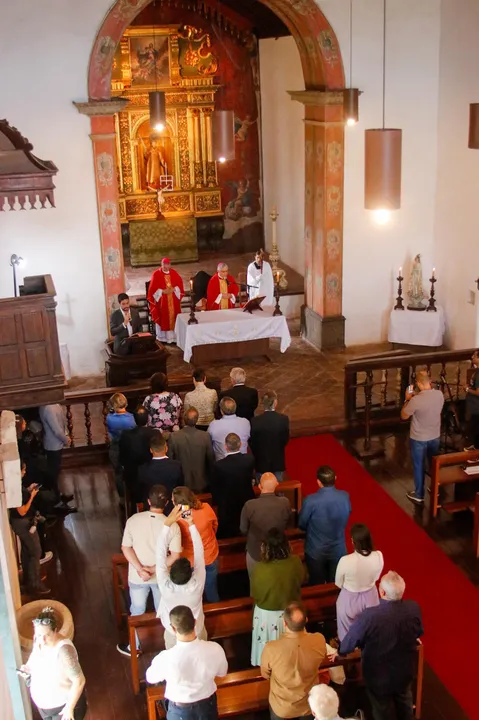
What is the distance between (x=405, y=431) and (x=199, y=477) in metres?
3.84

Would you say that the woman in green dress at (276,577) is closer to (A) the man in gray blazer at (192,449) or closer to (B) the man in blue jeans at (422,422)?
(A) the man in gray blazer at (192,449)

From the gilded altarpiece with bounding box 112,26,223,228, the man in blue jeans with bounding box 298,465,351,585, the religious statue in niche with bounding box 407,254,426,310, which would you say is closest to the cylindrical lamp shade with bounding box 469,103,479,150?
the man in blue jeans with bounding box 298,465,351,585

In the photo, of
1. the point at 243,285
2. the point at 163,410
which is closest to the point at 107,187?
the point at 243,285

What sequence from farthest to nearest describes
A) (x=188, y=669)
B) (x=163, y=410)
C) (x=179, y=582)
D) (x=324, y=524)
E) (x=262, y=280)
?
(x=262, y=280), (x=163, y=410), (x=324, y=524), (x=179, y=582), (x=188, y=669)

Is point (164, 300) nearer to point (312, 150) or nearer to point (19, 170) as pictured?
point (312, 150)

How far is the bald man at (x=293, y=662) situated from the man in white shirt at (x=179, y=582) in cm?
79

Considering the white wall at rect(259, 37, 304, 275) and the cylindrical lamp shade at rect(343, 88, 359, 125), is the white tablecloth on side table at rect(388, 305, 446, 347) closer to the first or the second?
the cylindrical lamp shade at rect(343, 88, 359, 125)

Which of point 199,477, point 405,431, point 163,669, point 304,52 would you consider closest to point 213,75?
point 304,52

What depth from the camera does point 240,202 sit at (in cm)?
2005

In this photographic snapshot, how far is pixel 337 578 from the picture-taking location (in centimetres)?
656

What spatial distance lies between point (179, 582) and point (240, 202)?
1474cm

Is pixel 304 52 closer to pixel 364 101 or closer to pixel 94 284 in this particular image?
pixel 364 101

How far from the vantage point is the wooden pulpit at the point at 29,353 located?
828 centimetres

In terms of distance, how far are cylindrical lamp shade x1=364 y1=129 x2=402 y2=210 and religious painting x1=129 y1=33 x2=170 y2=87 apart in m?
10.0
